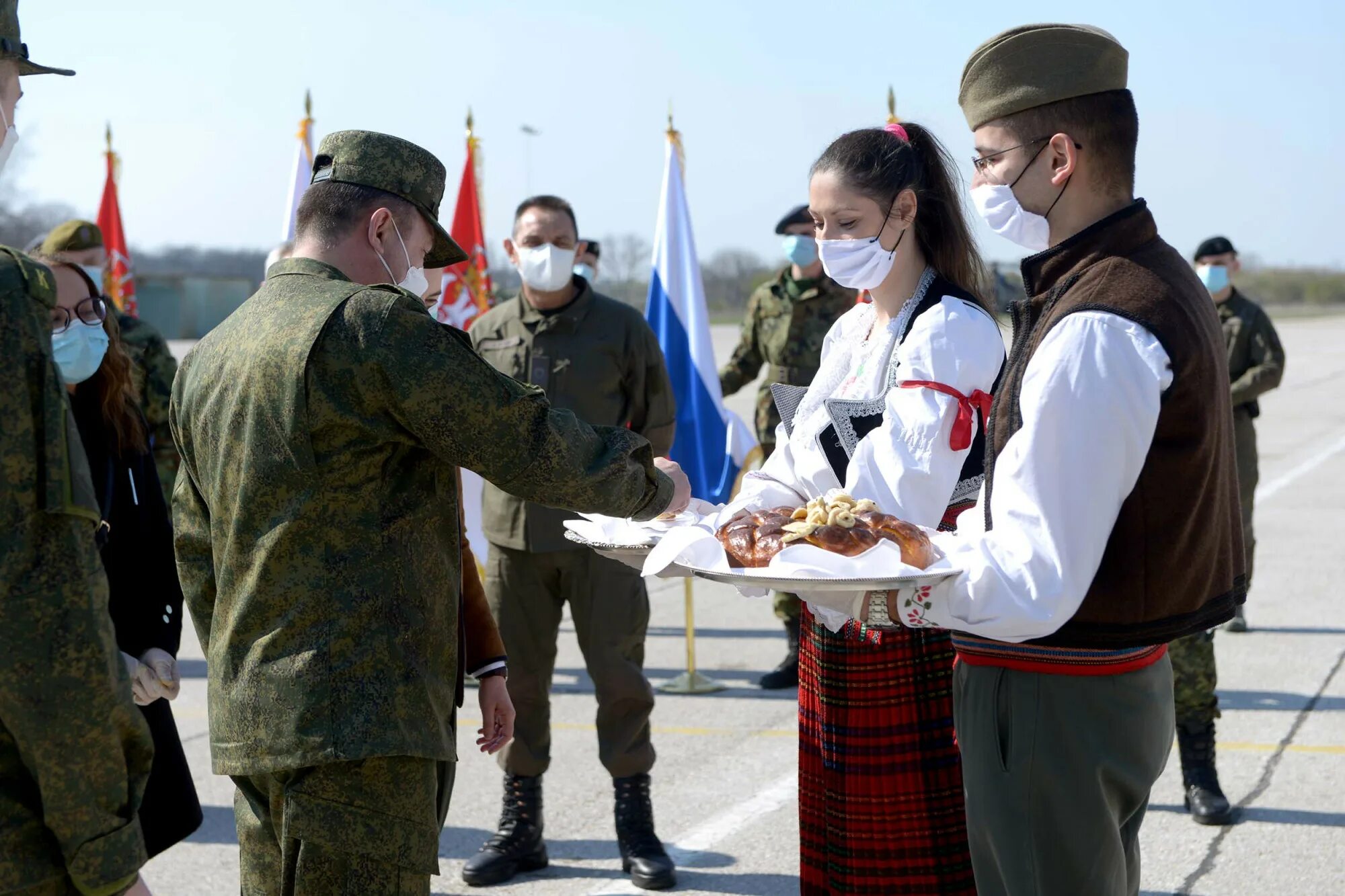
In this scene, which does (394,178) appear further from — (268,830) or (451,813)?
(451,813)

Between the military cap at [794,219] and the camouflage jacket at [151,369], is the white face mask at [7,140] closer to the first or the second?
the camouflage jacket at [151,369]

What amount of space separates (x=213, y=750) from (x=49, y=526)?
2.73 ft

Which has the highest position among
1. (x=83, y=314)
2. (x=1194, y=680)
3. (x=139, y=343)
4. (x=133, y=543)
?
(x=83, y=314)

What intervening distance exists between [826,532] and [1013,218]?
0.66 meters

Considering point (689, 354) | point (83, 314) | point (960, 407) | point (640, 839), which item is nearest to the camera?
point (960, 407)

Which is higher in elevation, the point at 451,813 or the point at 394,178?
the point at 394,178

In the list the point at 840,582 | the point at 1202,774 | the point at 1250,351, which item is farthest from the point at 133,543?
the point at 1250,351

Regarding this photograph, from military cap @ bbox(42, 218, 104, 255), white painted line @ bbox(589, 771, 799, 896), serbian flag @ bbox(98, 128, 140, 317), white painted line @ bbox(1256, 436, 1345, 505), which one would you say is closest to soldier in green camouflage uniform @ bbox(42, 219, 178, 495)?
military cap @ bbox(42, 218, 104, 255)

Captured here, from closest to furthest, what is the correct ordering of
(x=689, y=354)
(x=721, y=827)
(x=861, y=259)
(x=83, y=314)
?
(x=861, y=259) < (x=83, y=314) < (x=721, y=827) < (x=689, y=354)

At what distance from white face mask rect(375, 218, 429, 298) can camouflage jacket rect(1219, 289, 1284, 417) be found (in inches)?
236

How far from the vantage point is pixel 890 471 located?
273 centimetres

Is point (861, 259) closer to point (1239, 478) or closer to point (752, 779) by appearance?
point (1239, 478)

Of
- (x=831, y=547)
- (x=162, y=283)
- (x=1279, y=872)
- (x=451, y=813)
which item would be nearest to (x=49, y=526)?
(x=831, y=547)

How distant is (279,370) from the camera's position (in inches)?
94.5
